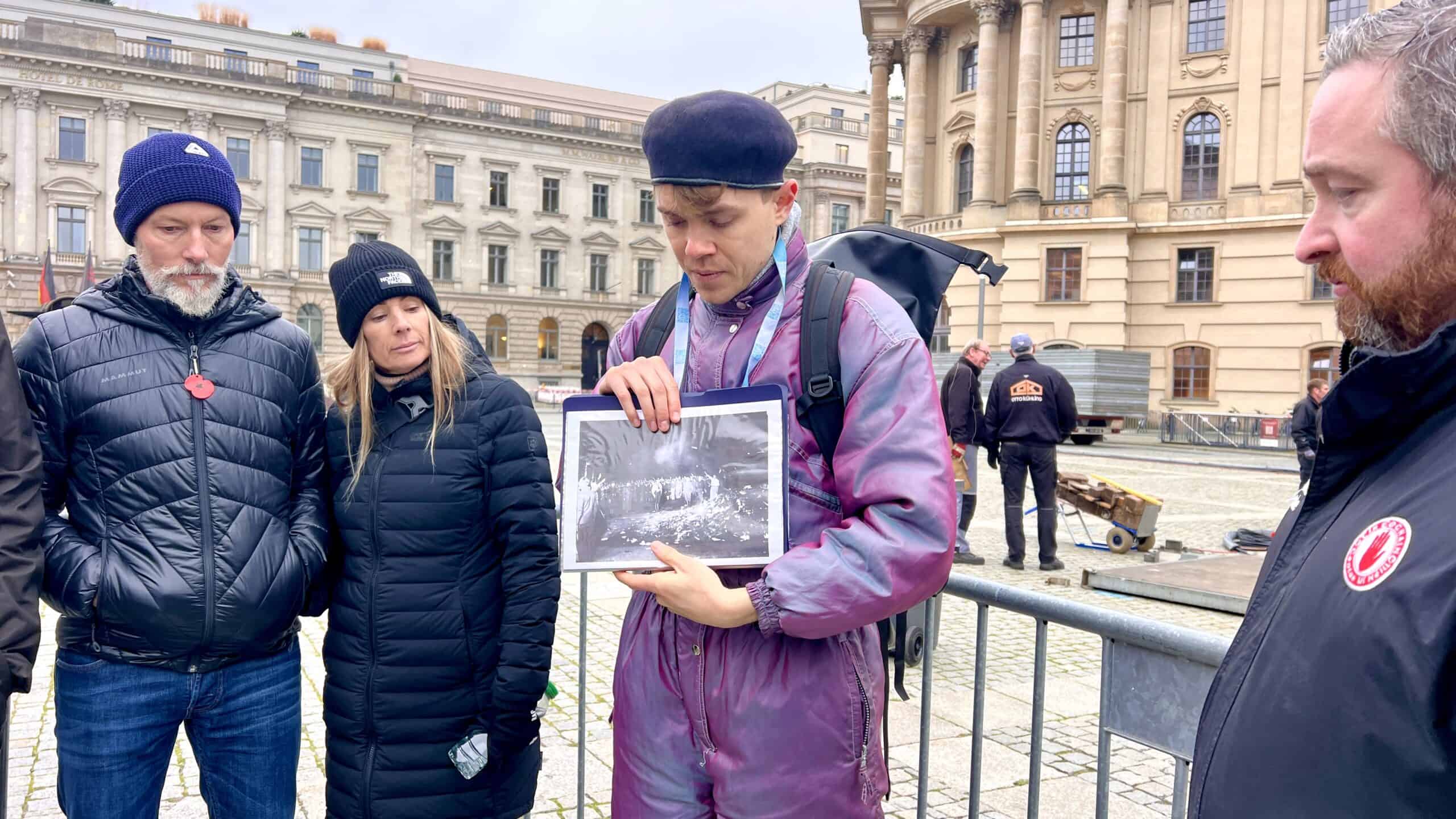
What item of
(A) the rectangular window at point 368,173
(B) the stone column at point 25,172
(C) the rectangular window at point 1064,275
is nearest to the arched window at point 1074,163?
(C) the rectangular window at point 1064,275

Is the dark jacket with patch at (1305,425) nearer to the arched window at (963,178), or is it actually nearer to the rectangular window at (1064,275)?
the rectangular window at (1064,275)

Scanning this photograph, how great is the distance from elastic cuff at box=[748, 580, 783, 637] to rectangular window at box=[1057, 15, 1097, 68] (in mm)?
39484

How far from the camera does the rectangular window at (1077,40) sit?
36.7m

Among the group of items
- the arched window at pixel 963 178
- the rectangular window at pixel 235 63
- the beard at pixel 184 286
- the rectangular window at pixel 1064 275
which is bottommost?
the beard at pixel 184 286

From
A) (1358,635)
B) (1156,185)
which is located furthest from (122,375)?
(1156,185)

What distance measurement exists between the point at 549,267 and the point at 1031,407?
158ft

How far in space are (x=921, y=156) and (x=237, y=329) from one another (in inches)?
1563

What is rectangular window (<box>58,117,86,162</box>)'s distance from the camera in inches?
1783

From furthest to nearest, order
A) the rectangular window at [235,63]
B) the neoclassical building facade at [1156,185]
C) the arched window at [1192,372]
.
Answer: the rectangular window at [235,63], the arched window at [1192,372], the neoclassical building facade at [1156,185]

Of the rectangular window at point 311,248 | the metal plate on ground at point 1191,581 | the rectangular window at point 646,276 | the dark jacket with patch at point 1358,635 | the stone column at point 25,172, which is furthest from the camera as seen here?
the rectangular window at point 646,276

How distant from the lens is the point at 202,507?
2.60m

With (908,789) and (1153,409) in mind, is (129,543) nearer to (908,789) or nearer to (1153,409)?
(908,789)

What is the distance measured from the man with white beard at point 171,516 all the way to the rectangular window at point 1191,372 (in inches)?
1475

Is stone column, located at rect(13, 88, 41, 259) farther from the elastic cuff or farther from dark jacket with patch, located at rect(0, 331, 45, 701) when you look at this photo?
the elastic cuff
